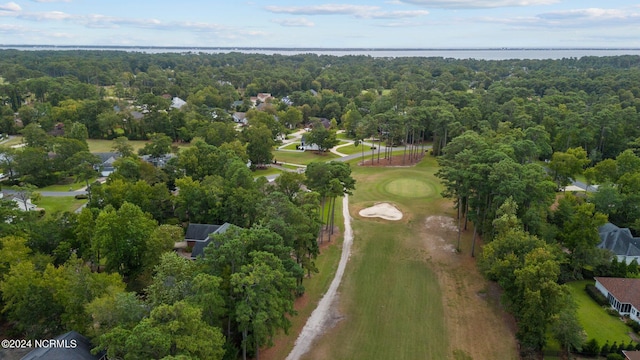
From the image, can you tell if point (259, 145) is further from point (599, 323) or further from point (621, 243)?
point (599, 323)

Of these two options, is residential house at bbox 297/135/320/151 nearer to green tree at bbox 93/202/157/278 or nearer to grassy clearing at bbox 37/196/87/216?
grassy clearing at bbox 37/196/87/216

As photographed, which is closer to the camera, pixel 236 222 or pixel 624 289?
→ pixel 624 289

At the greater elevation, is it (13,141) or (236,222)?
(13,141)

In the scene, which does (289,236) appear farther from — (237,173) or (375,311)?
(237,173)

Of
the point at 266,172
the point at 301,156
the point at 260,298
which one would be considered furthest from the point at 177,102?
the point at 260,298

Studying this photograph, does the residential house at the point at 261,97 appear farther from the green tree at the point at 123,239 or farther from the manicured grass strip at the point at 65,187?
the green tree at the point at 123,239

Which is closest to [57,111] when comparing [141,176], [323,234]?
[141,176]

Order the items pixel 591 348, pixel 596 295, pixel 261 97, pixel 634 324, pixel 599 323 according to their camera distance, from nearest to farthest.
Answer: pixel 591 348 → pixel 634 324 → pixel 599 323 → pixel 596 295 → pixel 261 97
